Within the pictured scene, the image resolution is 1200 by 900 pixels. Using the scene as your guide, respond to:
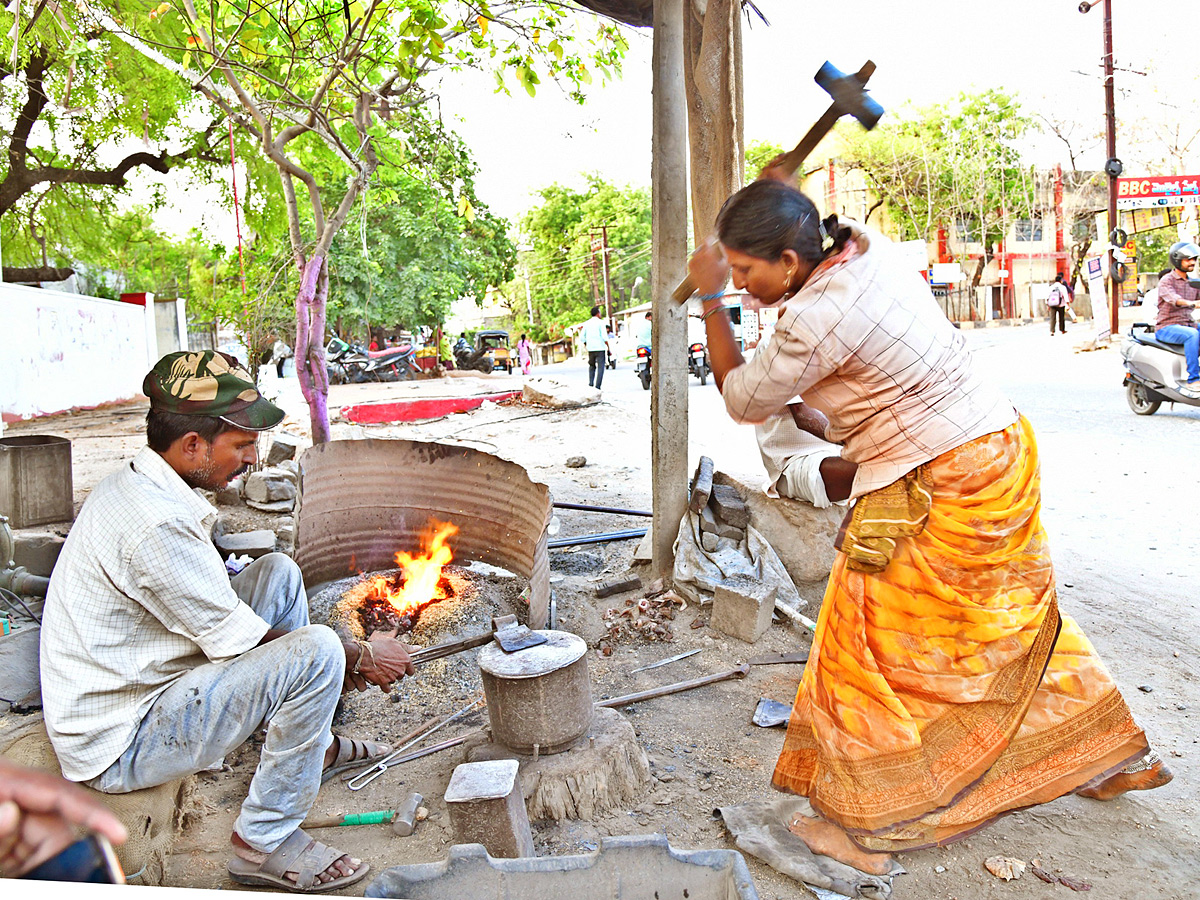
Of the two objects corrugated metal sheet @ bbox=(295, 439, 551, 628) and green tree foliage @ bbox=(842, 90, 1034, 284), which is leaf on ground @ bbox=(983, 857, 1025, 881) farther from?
green tree foliage @ bbox=(842, 90, 1034, 284)

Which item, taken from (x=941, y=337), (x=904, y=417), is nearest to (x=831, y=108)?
(x=941, y=337)

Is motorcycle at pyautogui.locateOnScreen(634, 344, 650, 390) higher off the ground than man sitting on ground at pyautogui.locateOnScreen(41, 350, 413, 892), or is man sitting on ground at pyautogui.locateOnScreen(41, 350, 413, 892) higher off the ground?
motorcycle at pyautogui.locateOnScreen(634, 344, 650, 390)

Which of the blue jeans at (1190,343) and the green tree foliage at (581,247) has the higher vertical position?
the green tree foliage at (581,247)

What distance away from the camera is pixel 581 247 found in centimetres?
4600

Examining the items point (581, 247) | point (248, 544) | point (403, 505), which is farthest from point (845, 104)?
point (581, 247)

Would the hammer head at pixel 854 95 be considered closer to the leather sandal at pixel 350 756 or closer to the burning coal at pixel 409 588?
the leather sandal at pixel 350 756

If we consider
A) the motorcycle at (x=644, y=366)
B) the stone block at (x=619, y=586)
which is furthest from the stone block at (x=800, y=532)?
the motorcycle at (x=644, y=366)

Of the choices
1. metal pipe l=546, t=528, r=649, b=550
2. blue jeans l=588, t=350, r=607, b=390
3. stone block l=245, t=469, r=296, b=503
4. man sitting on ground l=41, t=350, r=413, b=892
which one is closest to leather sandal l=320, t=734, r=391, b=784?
man sitting on ground l=41, t=350, r=413, b=892

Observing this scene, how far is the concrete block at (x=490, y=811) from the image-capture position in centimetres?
227

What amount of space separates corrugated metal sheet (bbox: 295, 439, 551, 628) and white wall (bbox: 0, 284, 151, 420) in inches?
299

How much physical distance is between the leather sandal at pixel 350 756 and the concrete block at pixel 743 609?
5.66ft

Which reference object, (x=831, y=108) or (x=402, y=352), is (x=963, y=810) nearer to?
(x=831, y=108)

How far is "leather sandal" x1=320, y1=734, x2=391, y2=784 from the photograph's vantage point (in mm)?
2979

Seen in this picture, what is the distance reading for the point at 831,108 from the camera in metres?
2.65
